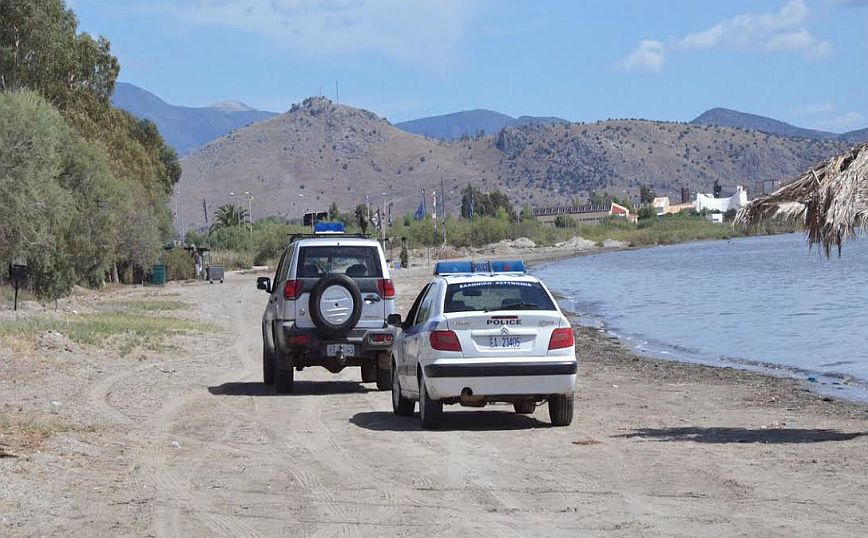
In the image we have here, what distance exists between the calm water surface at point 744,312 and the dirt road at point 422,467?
23.4 feet

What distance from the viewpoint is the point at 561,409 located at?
14570 mm

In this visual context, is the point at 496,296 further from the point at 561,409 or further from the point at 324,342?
the point at 324,342

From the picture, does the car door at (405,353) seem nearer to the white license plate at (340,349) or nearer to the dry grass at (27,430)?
the white license plate at (340,349)

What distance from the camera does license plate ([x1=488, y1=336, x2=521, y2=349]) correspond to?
14.1 meters

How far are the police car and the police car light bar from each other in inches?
15.8

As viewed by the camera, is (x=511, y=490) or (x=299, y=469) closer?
(x=511, y=490)

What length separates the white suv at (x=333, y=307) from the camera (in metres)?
18.9

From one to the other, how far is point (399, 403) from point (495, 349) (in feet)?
7.71

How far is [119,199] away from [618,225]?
399 ft

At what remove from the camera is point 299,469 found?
11.8 metres

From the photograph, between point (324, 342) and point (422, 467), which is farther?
point (324, 342)

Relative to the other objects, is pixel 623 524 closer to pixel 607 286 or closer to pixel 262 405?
pixel 262 405

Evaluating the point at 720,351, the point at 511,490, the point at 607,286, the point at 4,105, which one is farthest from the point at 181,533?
the point at 607,286

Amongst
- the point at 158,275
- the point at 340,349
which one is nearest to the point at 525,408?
the point at 340,349
